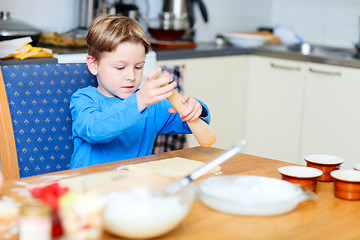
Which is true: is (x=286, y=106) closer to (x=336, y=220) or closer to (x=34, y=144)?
(x=34, y=144)

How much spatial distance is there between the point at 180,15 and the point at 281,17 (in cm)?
93

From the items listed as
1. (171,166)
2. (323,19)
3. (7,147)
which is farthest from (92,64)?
(323,19)

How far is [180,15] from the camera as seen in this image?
11.4ft

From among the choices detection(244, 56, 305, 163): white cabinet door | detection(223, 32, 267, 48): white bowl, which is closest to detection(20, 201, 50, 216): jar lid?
detection(244, 56, 305, 163): white cabinet door

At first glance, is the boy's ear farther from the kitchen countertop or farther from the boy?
the kitchen countertop

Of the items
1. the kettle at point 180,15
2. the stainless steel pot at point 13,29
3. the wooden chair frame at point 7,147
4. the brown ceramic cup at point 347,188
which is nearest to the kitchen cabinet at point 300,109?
the kettle at point 180,15

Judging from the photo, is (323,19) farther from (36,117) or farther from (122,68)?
(36,117)

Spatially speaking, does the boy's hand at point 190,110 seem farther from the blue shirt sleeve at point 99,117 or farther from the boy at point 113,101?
the blue shirt sleeve at point 99,117

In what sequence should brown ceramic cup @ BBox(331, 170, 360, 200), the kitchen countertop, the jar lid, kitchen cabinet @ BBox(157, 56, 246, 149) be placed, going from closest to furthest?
the jar lid → brown ceramic cup @ BBox(331, 170, 360, 200) → the kitchen countertop → kitchen cabinet @ BBox(157, 56, 246, 149)

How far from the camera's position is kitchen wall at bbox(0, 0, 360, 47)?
140 inches

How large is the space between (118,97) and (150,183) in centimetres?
77

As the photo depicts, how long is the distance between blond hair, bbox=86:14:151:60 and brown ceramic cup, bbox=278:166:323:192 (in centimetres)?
63

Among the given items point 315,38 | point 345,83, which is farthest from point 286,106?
point 315,38

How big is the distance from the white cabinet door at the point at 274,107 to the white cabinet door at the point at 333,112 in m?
0.07
